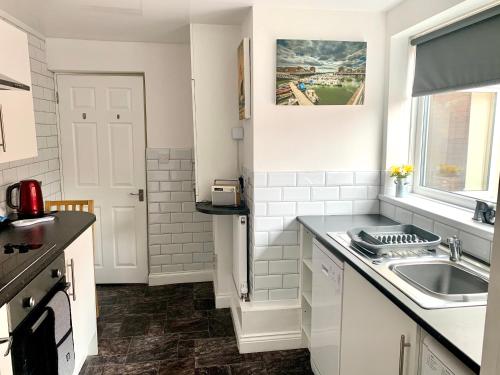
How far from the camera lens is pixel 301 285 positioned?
2633mm

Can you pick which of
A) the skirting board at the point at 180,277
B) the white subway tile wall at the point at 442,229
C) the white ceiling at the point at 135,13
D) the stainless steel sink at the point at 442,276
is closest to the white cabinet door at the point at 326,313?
the stainless steel sink at the point at 442,276

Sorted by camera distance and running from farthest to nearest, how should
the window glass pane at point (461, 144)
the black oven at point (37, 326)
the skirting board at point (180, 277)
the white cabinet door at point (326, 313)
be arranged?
the skirting board at point (180, 277) < the window glass pane at point (461, 144) < the white cabinet door at point (326, 313) < the black oven at point (37, 326)

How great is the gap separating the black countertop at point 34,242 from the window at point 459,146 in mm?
2132

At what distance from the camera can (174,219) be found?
11.9 ft

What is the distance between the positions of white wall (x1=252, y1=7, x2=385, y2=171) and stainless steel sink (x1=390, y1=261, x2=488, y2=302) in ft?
3.45

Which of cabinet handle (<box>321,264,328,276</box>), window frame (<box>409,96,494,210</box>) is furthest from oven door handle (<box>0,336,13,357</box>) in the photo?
window frame (<box>409,96,494,210</box>)

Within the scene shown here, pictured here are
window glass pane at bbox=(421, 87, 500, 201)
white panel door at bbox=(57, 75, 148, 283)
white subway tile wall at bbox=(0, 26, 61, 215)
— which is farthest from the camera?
white panel door at bbox=(57, 75, 148, 283)

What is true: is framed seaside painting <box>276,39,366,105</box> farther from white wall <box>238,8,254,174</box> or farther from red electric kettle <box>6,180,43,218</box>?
red electric kettle <box>6,180,43,218</box>

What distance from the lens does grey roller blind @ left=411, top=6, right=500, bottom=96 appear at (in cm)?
179

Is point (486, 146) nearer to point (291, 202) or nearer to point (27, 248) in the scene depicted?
point (291, 202)

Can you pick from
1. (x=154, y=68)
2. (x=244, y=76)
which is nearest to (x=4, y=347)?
(x=244, y=76)

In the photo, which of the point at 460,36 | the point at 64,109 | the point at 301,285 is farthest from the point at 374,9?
the point at 64,109

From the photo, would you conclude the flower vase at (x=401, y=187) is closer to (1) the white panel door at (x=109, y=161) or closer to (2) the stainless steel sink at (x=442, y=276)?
(2) the stainless steel sink at (x=442, y=276)

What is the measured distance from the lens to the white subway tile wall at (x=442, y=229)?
1693 mm
